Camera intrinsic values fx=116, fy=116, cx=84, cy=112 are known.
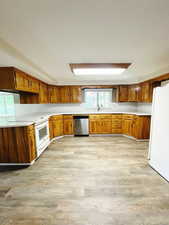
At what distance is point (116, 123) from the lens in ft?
15.3

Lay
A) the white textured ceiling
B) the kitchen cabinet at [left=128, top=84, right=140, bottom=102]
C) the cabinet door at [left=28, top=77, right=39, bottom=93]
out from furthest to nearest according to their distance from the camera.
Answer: the kitchen cabinet at [left=128, top=84, right=140, bottom=102] < the cabinet door at [left=28, top=77, right=39, bottom=93] < the white textured ceiling

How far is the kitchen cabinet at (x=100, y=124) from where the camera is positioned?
464 cm

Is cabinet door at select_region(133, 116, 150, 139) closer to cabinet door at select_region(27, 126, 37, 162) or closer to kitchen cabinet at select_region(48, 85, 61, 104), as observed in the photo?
kitchen cabinet at select_region(48, 85, 61, 104)

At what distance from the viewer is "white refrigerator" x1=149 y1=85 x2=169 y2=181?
213cm

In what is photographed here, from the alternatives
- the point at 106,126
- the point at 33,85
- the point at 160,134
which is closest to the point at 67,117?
the point at 106,126

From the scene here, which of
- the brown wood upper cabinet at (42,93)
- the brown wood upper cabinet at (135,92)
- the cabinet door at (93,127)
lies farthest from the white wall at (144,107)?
the brown wood upper cabinet at (42,93)

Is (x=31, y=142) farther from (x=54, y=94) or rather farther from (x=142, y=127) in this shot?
(x=142, y=127)

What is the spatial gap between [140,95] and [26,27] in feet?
13.9

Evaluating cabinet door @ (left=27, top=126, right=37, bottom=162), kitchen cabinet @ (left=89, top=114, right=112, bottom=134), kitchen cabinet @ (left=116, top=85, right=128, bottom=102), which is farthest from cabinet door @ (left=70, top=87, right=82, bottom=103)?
cabinet door @ (left=27, top=126, right=37, bottom=162)

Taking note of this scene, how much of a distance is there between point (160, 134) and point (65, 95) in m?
3.62

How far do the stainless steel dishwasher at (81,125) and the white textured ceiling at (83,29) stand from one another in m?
2.78

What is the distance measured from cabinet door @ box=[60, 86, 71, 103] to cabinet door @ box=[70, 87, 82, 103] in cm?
17

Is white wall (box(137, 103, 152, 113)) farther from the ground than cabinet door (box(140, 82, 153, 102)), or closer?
closer

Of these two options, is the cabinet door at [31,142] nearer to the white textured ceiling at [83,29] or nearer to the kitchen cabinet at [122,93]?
the white textured ceiling at [83,29]
